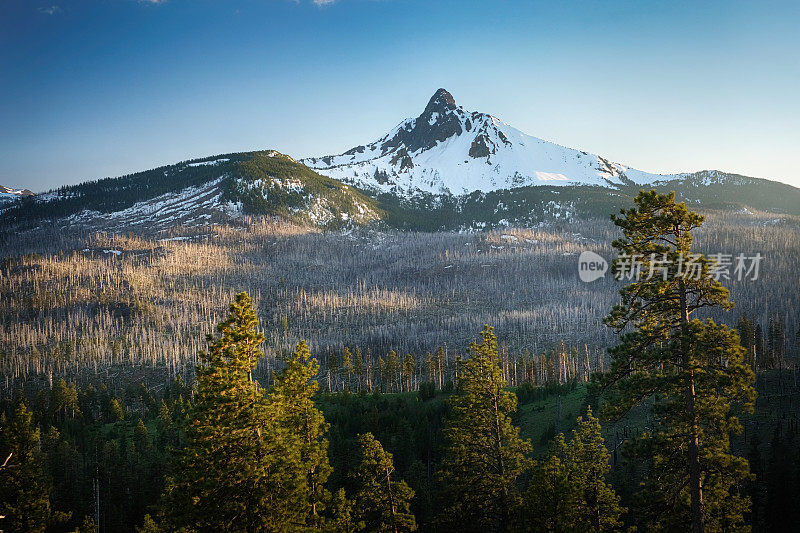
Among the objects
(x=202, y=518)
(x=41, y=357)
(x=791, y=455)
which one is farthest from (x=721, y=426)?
(x=41, y=357)

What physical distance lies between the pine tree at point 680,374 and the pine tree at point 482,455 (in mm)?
7583

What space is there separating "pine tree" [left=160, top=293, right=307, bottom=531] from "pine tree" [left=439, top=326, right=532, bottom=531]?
27.2 feet

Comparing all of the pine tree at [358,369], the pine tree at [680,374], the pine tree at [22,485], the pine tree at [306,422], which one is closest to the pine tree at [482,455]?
the pine tree at [306,422]

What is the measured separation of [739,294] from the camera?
179375mm

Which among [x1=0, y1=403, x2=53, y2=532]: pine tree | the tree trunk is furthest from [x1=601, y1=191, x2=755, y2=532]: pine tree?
[x1=0, y1=403, x2=53, y2=532]: pine tree

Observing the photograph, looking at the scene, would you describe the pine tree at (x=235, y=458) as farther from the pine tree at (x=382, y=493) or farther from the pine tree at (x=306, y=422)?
the pine tree at (x=382, y=493)

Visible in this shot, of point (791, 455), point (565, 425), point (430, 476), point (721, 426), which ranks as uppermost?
point (721, 426)

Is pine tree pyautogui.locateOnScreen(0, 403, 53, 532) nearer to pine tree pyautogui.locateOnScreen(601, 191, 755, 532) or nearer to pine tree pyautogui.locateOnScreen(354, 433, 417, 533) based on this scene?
pine tree pyautogui.locateOnScreen(354, 433, 417, 533)

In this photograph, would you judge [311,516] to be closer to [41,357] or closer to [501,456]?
[501,456]

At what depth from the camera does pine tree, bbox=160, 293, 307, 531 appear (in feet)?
52.7

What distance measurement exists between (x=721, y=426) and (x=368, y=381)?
102931 mm

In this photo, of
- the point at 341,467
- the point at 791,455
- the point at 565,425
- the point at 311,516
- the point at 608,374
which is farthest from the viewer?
the point at 565,425

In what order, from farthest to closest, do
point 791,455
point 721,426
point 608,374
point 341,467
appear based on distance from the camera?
point 341,467
point 791,455
point 608,374
point 721,426

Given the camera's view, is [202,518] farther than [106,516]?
No
